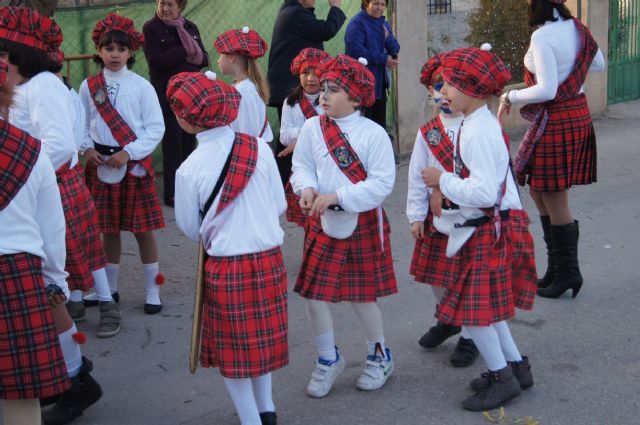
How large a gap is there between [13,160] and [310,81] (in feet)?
8.81

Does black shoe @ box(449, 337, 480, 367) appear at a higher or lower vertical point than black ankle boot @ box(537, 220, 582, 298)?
lower

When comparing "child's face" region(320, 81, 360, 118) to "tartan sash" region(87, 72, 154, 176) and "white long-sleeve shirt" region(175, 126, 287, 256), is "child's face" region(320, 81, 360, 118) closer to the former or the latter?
"white long-sleeve shirt" region(175, 126, 287, 256)

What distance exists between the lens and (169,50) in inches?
305

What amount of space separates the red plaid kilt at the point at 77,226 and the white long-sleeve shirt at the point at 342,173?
45.3 inches

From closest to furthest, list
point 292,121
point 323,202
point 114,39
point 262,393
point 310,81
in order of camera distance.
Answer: point 262,393, point 323,202, point 114,39, point 310,81, point 292,121

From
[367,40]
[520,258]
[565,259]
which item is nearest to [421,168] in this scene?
[520,258]

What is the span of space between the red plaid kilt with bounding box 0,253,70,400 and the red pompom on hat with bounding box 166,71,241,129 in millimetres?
813

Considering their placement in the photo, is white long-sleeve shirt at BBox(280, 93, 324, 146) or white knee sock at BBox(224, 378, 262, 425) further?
white long-sleeve shirt at BBox(280, 93, 324, 146)

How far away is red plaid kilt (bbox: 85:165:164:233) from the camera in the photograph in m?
5.54

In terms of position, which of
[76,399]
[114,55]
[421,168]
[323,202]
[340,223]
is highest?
[114,55]

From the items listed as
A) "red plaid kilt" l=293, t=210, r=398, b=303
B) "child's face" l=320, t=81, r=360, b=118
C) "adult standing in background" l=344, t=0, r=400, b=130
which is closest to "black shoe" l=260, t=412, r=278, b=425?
"red plaid kilt" l=293, t=210, r=398, b=303

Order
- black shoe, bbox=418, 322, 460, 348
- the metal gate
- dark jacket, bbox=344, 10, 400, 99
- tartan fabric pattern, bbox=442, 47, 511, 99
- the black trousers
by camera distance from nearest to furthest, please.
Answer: tartan fabric pattern, bbox=442, 47, 511, 99
black shoe, bbox=418, 322, 460, 348
the black trousers
dark jacket, bbox=344, 10, 400, 99
the metal gate

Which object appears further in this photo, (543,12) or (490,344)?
(543,12)

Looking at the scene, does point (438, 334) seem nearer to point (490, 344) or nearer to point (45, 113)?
point (490, 344)
